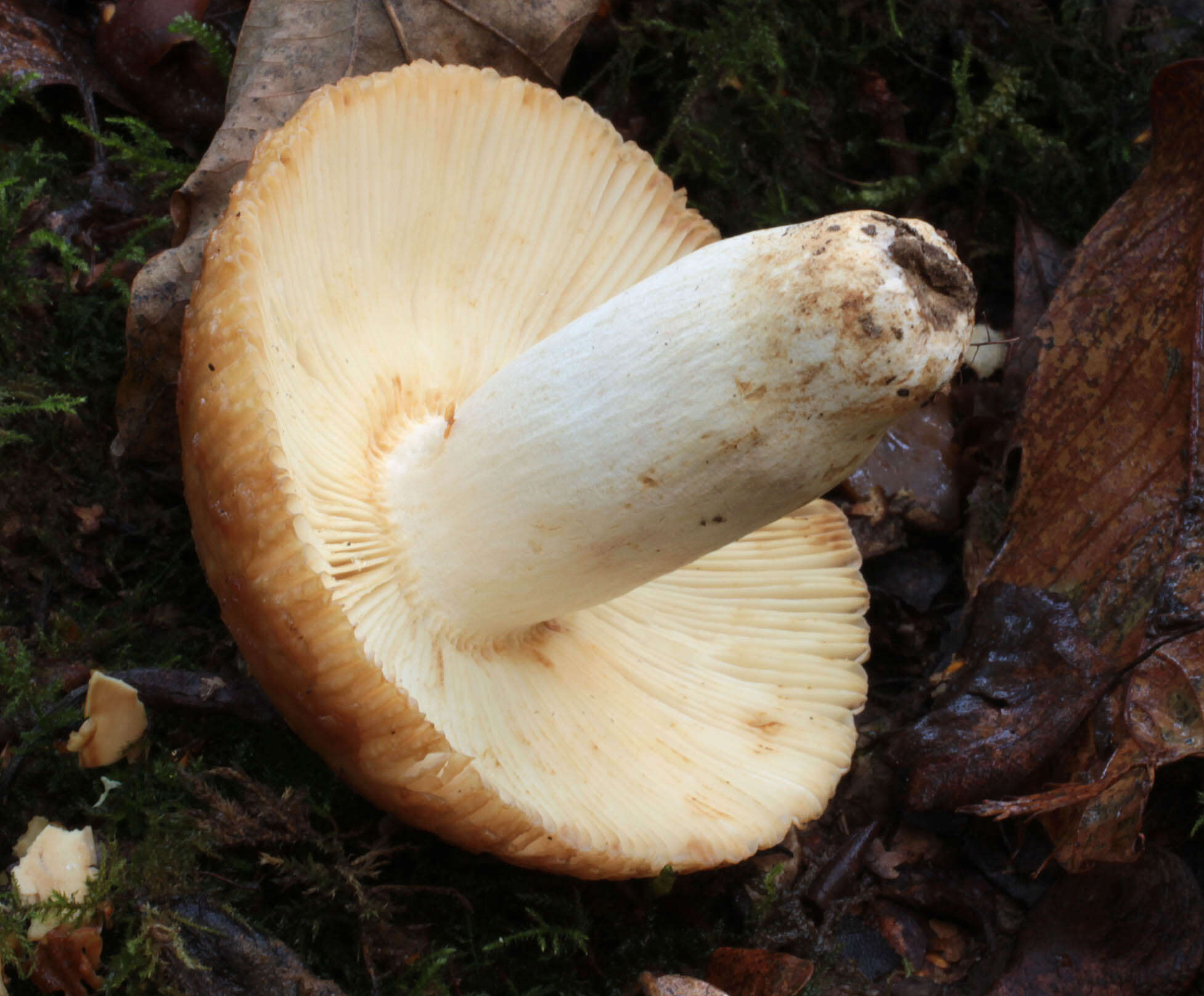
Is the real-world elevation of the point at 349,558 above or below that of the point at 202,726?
above

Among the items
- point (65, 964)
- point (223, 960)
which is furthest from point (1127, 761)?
point (65, 964)

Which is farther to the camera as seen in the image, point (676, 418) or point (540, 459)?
point (540, 459)

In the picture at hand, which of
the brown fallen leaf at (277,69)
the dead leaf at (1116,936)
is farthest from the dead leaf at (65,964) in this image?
the dead leaf at (1116,936)

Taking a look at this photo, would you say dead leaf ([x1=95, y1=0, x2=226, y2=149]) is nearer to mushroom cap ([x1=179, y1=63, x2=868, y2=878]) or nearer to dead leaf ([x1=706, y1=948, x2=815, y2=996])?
mushroom cap ([x1=179, y1=63, x2=868, y2=878])

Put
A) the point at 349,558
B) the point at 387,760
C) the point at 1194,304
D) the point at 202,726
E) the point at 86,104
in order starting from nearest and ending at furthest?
the point at 387,760
the point at 349,558
the point at 202,726
the point at 1194,304
the point at 86,104

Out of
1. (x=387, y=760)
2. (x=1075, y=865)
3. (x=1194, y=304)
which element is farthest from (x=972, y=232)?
(x=387, y=760)

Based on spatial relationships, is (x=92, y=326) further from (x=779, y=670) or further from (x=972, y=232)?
(x=972, y=232)

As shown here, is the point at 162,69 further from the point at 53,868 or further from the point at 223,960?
the point at 223,960

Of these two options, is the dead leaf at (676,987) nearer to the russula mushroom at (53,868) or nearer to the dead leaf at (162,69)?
the russula mushroom at (53,868)
